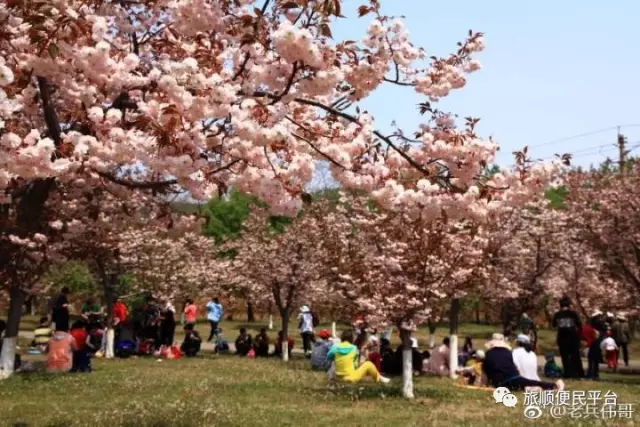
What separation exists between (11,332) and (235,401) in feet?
18.5

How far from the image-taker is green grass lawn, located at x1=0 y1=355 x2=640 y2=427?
917 cm

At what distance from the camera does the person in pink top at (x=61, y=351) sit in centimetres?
1504

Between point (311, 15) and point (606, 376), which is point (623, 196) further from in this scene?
point (311, 15)

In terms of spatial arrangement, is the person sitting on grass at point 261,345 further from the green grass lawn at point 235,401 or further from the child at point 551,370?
the child at point 551,370

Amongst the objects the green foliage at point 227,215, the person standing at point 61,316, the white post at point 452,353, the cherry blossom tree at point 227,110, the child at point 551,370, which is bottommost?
the child at point 551,370

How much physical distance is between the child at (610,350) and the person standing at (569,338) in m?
4.55

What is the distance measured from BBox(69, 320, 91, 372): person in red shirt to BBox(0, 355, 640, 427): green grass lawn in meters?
0.33

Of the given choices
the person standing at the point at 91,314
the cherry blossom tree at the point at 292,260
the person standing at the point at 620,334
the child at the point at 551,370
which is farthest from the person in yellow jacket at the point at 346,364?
the person standing at the point at 620,334

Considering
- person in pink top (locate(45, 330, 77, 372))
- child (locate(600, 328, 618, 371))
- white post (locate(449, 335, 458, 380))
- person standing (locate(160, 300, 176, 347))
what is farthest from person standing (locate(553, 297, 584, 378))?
person in pink top (locate(45, 330, 77, 372))

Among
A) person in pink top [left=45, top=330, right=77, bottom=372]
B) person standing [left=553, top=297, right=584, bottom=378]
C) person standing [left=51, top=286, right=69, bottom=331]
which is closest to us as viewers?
person in pink top [left=45, top=330, right=77, bottom=372]

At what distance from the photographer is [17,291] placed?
13672 mm

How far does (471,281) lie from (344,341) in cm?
308

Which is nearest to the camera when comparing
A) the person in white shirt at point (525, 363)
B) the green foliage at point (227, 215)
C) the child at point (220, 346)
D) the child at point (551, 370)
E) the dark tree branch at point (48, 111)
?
the dark tree branch at point (48, 111)

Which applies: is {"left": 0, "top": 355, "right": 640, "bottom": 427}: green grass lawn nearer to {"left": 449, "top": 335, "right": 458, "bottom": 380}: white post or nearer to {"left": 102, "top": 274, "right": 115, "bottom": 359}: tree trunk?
{"left": 449, "top": 335, "right": 458, "bottom": 380}: white post
